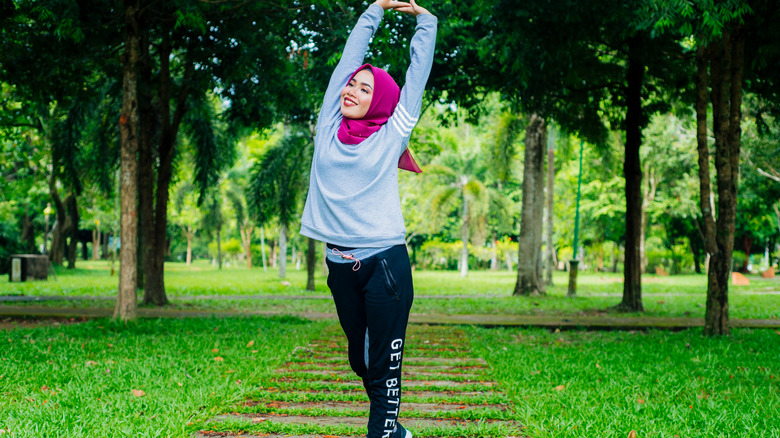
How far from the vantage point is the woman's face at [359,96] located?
282 centimetres

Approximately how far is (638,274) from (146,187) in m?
10.3

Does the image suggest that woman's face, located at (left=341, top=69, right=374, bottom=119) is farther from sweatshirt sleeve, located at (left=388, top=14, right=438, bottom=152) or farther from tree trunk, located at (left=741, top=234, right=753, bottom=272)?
tree trunk, located at (left=741, top=234, right=753, bottom=272)

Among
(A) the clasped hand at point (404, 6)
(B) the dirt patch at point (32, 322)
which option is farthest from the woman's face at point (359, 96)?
(B) the dirt patch at point (32, 322)

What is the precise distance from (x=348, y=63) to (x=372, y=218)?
84 cm

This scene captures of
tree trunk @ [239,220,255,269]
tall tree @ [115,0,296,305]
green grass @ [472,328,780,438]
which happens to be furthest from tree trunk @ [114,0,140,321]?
tree trunk @ [239,220,255,269]

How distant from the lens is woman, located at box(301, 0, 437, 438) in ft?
8.87

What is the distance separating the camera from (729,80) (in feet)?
27.1

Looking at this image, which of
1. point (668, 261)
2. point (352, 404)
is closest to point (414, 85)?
point (352, 404)

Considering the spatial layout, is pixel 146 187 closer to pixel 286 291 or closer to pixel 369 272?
pixel 286 291

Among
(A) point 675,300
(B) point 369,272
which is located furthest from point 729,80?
(A) point 675,300

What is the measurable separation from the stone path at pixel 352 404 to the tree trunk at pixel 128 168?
10.5 feet

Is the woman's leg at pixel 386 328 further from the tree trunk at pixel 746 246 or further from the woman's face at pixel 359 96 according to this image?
the tree trunk at pixel 746 246

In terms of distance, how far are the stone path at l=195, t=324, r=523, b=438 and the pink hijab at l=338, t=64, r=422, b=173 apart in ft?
6.06

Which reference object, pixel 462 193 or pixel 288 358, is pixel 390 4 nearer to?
pixel 288 358
